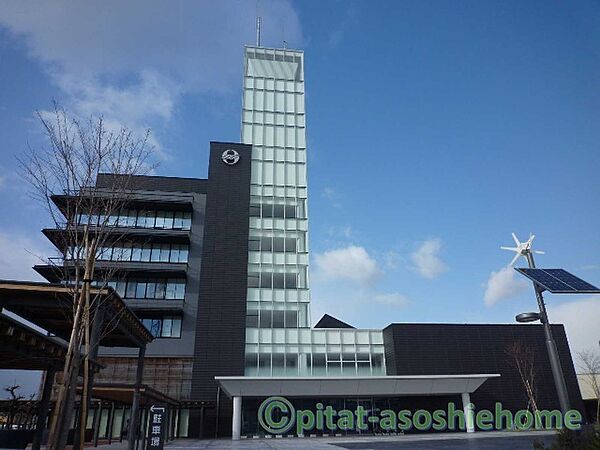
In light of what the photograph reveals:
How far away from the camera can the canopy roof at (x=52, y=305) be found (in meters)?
10.4

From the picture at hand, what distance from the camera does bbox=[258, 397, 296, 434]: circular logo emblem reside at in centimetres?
3088

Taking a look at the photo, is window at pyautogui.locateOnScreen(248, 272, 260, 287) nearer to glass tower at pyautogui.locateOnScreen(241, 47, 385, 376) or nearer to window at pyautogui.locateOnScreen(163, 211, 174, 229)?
glass tower at pyautogui.locateOnScreen(241, 47, 385, 376)

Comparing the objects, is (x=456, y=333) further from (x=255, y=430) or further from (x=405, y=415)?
(x=255, y=430)

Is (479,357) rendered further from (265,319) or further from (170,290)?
(170,290)

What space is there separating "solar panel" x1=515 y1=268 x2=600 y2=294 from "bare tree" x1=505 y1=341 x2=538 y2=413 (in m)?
25.5

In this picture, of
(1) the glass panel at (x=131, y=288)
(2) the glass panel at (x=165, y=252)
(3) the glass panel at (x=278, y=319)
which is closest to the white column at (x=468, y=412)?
(3) the glass panel at (x=278, y=319)

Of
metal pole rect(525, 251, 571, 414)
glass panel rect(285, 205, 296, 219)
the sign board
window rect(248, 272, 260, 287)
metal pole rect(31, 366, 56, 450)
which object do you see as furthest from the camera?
glass panel rect(285, 205, 296, 219)

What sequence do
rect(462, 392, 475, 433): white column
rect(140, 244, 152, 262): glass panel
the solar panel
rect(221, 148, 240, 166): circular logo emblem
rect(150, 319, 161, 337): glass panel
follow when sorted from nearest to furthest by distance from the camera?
the solar panel → rect(462, 392, 475, 433): white column → rect(150, 319, 161, 337): glass panel → rect(140, 244, 152, 262): glass panel → rect(221, 148, 240, 166): circular logo emblem

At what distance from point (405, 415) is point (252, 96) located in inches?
1352

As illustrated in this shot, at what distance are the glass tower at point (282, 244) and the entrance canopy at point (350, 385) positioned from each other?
4.38 m

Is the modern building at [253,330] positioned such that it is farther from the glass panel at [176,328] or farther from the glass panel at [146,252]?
the glass panel at [146,252]

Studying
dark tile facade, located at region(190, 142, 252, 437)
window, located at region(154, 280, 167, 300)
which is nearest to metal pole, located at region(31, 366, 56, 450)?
dark tile facade, located at region(190, 142, 252, 437)

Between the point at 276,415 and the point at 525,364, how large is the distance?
21.0 m

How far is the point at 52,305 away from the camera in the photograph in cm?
1123
